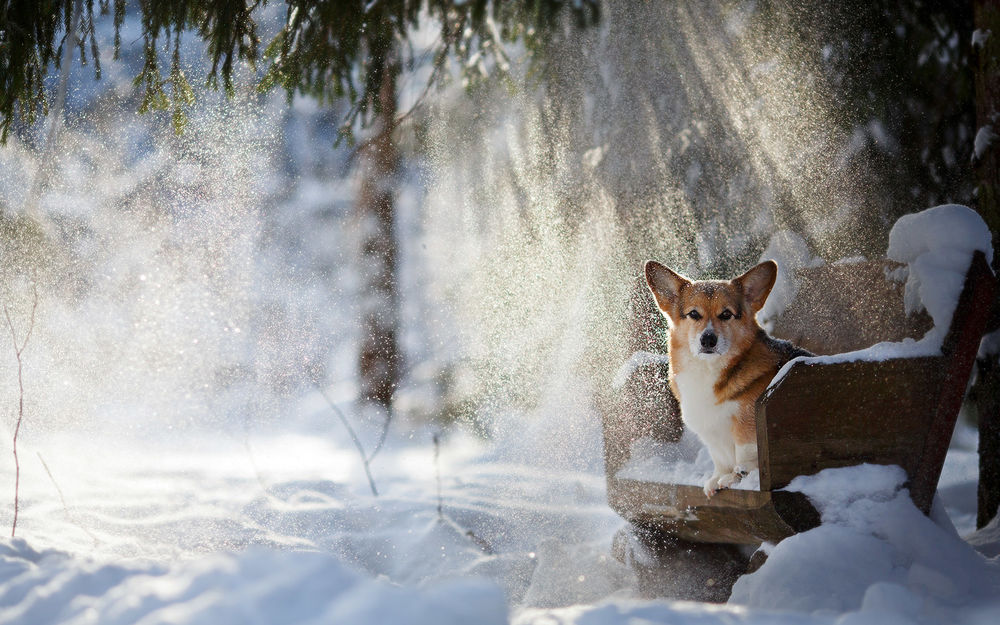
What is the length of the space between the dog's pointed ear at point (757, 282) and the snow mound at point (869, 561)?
52 centimetres

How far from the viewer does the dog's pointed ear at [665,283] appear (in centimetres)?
204

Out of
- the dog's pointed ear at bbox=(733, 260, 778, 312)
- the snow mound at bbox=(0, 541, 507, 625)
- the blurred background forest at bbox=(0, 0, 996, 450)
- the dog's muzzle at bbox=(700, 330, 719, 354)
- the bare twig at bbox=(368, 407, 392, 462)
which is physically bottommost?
the bare twig at bbox=(368, 407, 392, 462)

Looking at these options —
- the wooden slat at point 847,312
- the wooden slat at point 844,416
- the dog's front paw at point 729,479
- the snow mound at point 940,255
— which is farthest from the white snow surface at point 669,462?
the snow mound at point 940,255

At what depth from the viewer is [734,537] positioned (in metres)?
2.12

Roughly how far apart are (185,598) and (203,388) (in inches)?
131

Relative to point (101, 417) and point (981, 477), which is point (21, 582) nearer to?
point (101, 417)

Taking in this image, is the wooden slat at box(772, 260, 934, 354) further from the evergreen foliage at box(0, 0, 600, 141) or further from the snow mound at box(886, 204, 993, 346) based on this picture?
the evergreen foliage at box(0, 0, 600, 141)

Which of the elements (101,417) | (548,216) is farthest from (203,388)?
(548,216)

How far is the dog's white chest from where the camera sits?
202 centimetres

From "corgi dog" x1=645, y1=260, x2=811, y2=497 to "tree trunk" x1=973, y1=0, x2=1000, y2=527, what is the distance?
1.29 m

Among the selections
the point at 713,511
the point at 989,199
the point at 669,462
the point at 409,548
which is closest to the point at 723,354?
the point at 713,511

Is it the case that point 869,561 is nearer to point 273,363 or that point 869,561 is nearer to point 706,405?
point 706,405

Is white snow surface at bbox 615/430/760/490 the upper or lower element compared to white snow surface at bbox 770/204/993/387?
lower

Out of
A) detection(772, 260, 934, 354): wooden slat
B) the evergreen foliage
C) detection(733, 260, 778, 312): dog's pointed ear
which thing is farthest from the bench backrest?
the evergreen foliage
